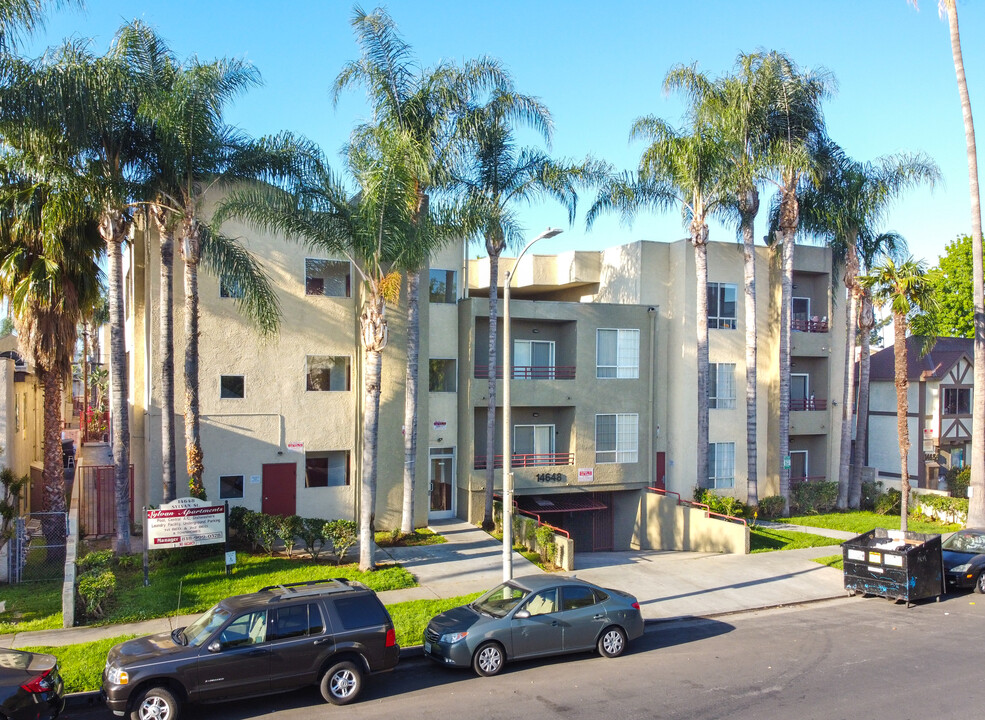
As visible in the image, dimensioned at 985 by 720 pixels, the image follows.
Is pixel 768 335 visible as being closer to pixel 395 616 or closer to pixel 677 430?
pixel 677 430

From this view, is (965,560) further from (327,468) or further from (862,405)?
(327,468)

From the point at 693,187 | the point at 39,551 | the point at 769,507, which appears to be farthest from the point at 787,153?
the point at 39,551

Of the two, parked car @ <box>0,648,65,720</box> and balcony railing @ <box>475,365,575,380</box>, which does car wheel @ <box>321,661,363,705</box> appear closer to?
parked car @ <box>0,648,65,720</box>

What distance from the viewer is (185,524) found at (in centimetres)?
1672

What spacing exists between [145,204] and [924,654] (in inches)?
716

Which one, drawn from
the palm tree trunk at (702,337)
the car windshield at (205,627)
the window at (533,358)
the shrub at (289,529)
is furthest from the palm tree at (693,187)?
the car windshield at (205,627)

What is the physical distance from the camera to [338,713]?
10500mm

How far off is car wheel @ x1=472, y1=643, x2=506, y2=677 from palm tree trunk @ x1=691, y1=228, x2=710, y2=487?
1569 cm

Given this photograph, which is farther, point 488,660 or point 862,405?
point 862,405

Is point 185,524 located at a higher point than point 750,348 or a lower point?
lower

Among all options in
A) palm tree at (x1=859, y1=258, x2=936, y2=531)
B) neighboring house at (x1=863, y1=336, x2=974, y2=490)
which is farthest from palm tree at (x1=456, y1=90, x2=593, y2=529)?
neighboring house at (x1=863, y1=336, x2=974, y2=490)

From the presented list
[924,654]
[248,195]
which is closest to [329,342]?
[248,195]

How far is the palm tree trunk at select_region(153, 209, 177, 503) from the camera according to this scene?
1842 cm

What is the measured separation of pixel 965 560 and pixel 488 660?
12287 millimetres
